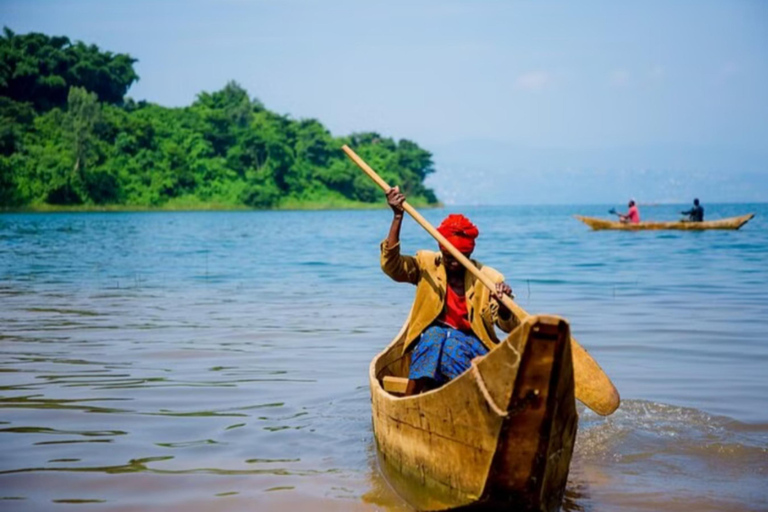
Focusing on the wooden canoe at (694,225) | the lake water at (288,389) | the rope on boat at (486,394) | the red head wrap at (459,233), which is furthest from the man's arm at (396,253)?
the wooden canoe at (694,225)

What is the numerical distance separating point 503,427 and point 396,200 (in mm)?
1645

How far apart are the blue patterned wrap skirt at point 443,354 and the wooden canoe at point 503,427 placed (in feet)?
1.70

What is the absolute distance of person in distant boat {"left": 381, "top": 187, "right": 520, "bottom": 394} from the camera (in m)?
4.55

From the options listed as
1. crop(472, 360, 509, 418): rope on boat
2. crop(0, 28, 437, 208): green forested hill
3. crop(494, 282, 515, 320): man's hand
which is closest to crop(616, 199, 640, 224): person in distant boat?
crop(494, 282, 515, 320): man's hand

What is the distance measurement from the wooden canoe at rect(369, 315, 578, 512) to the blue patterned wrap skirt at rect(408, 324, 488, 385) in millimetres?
518

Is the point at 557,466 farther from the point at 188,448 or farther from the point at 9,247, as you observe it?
the point at 9,247

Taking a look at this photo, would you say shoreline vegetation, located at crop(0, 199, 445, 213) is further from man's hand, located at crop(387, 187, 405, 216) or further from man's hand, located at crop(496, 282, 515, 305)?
man's hand, located at crop(496, 282, 515, 305)

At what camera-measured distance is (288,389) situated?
7020 mm

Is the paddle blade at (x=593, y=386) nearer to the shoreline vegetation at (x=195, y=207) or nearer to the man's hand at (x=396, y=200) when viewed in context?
the man's hand at (x=396, y=200)

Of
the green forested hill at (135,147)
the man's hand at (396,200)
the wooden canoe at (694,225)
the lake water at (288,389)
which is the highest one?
the green forested hill at (135,147)

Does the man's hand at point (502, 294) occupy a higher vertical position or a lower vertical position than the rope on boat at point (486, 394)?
higher

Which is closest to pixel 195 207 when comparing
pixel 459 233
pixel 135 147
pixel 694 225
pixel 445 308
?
pixel 135 147

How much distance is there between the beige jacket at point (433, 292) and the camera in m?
4.65

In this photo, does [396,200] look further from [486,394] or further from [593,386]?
[486,394]
